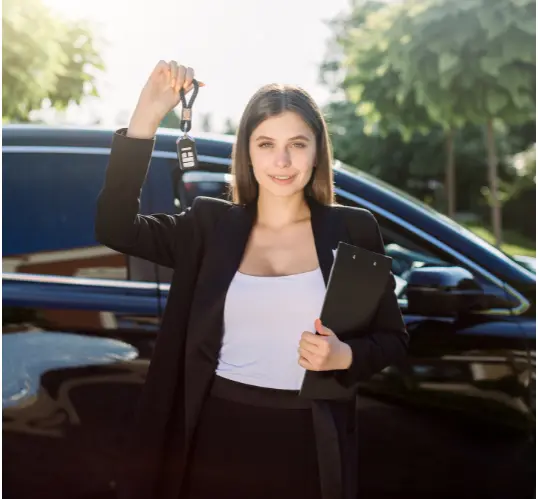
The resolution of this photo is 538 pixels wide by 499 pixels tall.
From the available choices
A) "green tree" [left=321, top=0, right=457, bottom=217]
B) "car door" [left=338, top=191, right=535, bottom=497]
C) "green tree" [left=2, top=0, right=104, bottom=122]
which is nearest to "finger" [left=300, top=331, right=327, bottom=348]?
"car door" [left=338, top=191, right=535, bottom=497]

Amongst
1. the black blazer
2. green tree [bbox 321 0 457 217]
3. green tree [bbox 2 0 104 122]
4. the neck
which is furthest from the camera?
green tree [bbox 321 0 457 217]

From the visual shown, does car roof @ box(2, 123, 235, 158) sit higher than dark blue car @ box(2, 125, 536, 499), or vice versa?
car roof @ box(2, 123, 235, 158)

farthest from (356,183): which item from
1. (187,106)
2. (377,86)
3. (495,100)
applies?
(377,86)

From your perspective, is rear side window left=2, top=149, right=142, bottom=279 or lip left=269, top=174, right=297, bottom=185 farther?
rear side window left=2, top=149, right=142, bottom=279

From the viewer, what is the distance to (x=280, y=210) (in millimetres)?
1828

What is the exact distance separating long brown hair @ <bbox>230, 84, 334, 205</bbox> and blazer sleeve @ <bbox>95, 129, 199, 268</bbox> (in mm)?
207

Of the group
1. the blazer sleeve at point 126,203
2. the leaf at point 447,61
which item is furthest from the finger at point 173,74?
the leaf at point 447,61

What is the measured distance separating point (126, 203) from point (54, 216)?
992 millimetres

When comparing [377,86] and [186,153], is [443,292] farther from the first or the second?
[377,86]

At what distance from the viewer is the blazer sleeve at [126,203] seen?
1.67 m

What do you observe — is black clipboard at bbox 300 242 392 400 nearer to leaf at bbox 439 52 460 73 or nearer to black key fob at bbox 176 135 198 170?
black key fob at bbox 176 135 198 170

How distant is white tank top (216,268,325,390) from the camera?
5.54 ft

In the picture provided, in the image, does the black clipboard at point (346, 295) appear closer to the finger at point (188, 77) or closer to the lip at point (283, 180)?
the lip at point (283, 180)

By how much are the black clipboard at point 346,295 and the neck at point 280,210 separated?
269 mm
